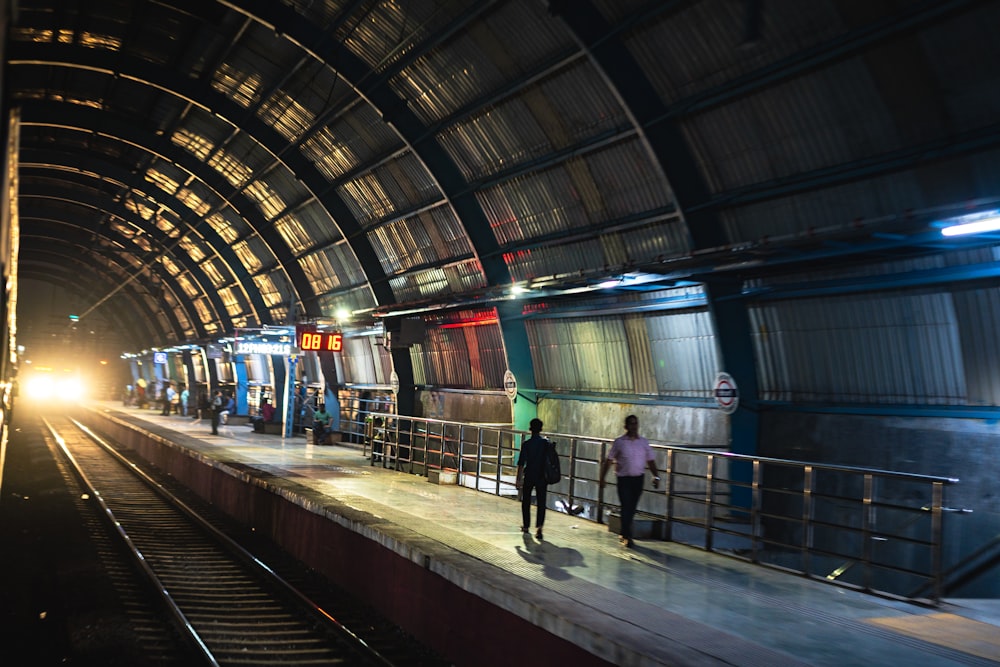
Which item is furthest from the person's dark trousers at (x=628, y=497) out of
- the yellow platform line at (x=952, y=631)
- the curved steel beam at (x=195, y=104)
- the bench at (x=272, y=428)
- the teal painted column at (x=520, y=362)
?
the bench at (x=272, y=428)

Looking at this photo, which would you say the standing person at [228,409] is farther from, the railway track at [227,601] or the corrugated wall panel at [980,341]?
the corrugated wall panel at [980,341]

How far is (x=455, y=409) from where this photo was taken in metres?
25.2

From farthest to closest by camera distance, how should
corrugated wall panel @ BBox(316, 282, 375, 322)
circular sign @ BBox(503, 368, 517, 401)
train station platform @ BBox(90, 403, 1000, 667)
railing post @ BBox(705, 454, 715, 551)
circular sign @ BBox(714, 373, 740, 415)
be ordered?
corrugated wall panel @ BBox(316, 282, 375, 322)
circular sign @ BBox(503, 368, 517, 401)
circular sign @ BBox(714, 373, 740, 415)
railing post @ BBox(705, 454, 715, 551)
train station platform @ BBox(90, 403, 1000, 667)

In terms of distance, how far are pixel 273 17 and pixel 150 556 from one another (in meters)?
11.7

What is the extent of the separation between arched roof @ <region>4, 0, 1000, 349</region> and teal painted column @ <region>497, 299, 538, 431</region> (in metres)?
1.00

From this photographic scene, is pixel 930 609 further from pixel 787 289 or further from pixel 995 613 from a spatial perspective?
pixel 787 289

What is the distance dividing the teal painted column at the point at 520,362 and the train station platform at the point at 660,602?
7228mm

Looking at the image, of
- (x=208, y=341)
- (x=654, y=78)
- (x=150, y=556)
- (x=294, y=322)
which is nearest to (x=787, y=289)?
(x=654, y=78)

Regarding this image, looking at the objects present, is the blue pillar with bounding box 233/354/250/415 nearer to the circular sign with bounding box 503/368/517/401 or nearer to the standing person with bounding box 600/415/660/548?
the circular sign with bounding box 503/368/517/401

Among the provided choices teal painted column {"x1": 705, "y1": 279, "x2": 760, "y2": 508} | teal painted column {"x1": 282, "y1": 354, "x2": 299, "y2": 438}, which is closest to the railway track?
teal painted column {"x1": 705, "y1": 279, "x2": 760, "y2": 508}

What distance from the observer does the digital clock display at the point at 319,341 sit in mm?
26875

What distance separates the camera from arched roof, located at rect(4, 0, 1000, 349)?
37.3 ft

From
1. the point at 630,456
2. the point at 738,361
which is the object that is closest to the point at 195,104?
the point at 738,361

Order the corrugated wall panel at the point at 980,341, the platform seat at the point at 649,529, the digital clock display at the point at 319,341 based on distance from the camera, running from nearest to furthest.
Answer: the corrugated wall panel at the point at 980,341 < the platform seat at the point at 649,529 < the digital clock display at the point at 319,341
